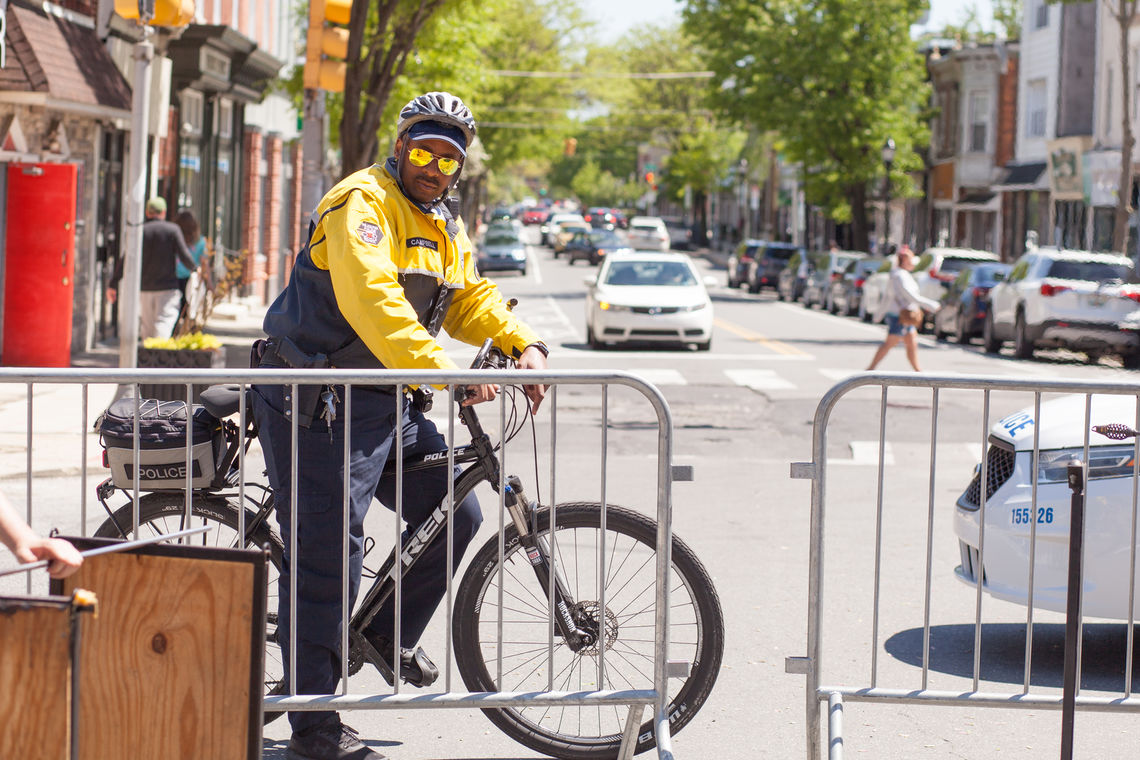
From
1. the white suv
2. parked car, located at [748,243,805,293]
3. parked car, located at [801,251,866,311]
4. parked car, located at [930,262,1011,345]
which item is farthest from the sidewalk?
parked car, located at [748,243,805,293]

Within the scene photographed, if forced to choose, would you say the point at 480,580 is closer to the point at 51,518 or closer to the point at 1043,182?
the point at 51,518

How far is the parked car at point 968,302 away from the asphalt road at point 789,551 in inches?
275

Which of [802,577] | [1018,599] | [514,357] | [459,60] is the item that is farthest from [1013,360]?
[514,357]

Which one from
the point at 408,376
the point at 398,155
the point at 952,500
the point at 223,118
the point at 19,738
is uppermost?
the point at 223,118

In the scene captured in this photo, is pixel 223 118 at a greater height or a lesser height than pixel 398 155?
greater

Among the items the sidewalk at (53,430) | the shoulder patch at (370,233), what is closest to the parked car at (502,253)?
the sidewalk at (53,430)

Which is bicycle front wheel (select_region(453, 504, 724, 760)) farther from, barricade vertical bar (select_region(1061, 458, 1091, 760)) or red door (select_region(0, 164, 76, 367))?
red door (select_region(0, 164, 76, 367))

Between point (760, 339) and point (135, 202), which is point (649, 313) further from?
point (135, 202)

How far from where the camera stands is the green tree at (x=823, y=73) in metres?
46.8

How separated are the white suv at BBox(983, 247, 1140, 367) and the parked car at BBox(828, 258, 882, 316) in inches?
480

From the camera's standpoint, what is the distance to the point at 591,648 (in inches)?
197

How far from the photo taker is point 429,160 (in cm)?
487

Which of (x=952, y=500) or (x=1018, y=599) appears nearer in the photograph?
(x=1018, y=599)

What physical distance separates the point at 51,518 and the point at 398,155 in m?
5.13
